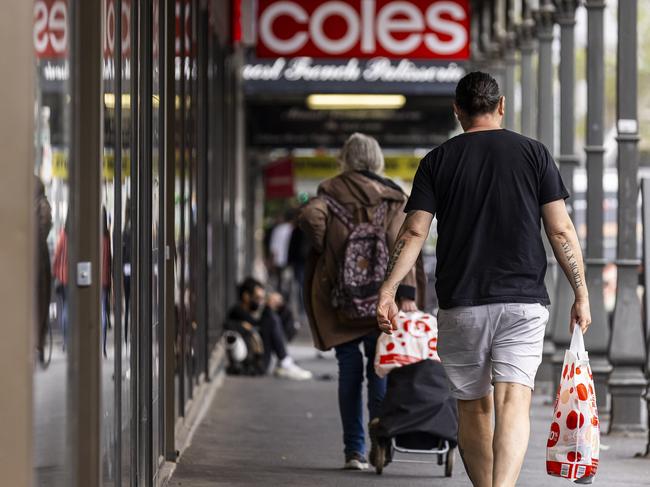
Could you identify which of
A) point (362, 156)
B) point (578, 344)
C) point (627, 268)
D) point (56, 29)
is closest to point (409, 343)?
point (362, 156)

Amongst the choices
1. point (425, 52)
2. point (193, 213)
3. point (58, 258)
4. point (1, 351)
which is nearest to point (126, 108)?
point (58, 258)

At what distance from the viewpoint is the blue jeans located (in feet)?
26.5

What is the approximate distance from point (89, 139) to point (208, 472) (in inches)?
144

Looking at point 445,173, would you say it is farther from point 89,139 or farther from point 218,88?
point 218,88

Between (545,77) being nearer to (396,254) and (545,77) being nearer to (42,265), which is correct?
(396,254)

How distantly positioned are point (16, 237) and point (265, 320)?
36.0 feet

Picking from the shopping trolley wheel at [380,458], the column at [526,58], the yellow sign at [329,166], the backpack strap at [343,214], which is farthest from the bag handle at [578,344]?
the yellow sign at [329,166]

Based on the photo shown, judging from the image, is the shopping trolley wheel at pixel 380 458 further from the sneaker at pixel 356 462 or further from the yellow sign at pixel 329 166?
the yellow sign at pixel 329 166

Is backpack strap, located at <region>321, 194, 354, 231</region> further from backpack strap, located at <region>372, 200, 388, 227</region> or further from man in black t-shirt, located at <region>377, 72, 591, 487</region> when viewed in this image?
man in black t-shirt, located at <region>377, 72, 591, 487</region>

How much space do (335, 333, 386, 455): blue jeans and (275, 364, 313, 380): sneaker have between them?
6.25m

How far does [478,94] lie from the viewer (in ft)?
19.7

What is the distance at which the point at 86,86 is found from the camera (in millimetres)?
4723

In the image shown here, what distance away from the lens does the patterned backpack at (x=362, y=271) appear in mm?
7859

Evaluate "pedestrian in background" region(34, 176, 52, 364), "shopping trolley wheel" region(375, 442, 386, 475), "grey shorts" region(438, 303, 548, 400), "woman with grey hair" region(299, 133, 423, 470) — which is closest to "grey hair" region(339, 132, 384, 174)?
"woman with grey hair" region(299, 133, 423, 470)
